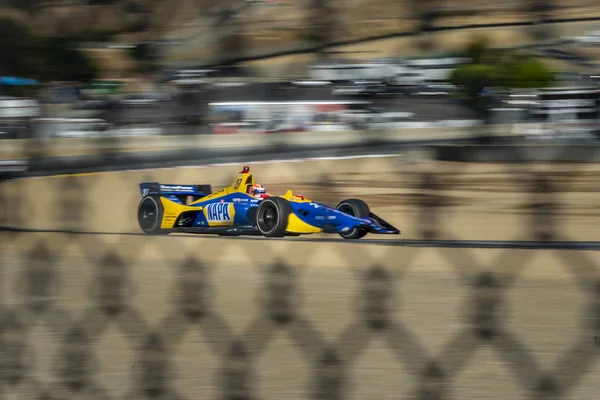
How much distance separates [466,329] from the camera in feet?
2.13

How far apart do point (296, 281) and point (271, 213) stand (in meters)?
4.28

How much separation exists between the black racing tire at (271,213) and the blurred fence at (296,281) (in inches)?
142

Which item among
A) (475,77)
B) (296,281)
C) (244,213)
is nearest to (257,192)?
(244,213)

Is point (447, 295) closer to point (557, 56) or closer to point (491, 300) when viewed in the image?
point (491, 300)

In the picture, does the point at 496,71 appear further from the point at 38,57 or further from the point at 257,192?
the point at 257,192

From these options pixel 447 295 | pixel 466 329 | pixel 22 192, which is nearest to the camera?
pixel 466 329

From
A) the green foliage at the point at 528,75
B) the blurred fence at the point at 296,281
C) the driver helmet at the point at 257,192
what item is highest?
the green foliage at the point at 528,75

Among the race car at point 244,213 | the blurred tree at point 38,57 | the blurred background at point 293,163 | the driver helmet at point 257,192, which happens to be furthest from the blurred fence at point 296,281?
the driver helmet at point 257,192

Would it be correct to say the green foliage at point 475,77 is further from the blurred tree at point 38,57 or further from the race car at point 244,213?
the race car at point 244,213

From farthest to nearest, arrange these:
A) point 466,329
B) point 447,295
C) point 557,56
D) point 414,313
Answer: point 447,295
point 414,313
point 466,329
point 557,56

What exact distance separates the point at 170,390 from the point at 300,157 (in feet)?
0.99

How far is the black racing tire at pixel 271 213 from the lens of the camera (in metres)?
4.77

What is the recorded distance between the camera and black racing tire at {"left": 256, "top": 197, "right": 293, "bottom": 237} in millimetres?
4770

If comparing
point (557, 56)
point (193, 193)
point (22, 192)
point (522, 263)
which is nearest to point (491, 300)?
point (522, 263)
